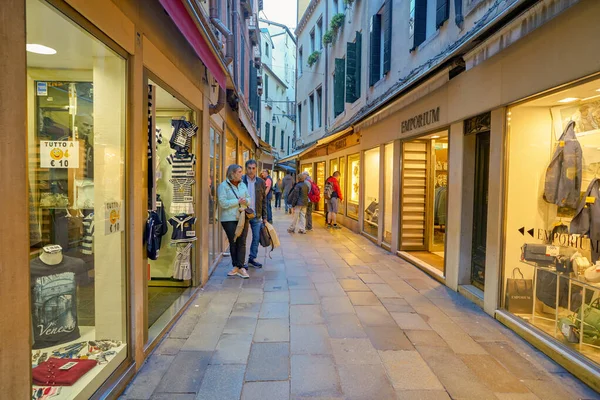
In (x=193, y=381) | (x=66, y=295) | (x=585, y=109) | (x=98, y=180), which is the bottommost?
(x=193, y=381)

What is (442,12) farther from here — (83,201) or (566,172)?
(83,201)

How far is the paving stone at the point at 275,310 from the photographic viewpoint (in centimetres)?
466

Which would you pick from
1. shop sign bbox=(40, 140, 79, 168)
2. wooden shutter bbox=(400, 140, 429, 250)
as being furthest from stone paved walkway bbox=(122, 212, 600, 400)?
wooden shutter bbox=(400, 140, 429, 250)

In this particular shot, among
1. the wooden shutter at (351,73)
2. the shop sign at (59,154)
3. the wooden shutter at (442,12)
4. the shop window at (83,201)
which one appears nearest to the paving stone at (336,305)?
the shop window at (83,201)

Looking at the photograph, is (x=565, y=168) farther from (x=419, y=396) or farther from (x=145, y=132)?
(x=145, y=132)

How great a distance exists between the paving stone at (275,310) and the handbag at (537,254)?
9.13 ft

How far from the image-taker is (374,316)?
4660 millimetres

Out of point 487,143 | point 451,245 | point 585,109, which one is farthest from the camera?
point 451,245

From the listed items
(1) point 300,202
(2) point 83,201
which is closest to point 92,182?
(2) point 83,201

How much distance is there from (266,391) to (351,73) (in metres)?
11.7

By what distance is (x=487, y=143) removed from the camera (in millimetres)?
5496

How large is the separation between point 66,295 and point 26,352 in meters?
1.24

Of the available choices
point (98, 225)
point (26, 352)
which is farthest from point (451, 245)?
point (26, 352)

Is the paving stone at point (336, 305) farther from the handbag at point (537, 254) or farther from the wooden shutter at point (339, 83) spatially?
the wooden shutter at point (339, 83)
